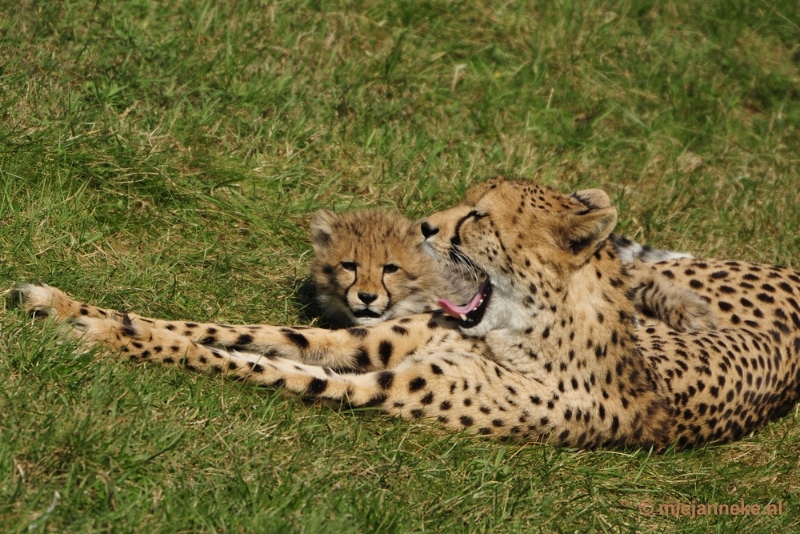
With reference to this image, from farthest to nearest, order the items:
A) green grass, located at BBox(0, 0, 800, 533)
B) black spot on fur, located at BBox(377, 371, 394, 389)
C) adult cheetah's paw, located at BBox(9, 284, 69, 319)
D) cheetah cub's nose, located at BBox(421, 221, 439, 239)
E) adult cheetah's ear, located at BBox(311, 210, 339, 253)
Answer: adult cheetah's ear, located at BBox(311, 210, 339, 253) → cheetah cub's nose, located at BBox(421, 221, 439, 239) → black spot on fur, located at BBox(377, 371, 394, 389) → adult cheetah's paw, located at BBox(9, 284, 69, 319) → green grass, located at BBox(0, 0, 800, 533)

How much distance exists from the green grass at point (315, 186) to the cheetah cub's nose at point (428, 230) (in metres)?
0.66

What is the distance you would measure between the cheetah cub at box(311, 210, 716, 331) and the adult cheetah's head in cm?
22

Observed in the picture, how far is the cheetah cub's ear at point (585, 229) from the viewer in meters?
3.91

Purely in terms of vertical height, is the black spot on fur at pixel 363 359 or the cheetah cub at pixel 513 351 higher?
the cheetah cub at pixel 513 351

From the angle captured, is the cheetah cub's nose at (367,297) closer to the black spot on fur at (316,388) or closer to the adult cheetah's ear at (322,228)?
the adult cheetah's ear at (322,228)

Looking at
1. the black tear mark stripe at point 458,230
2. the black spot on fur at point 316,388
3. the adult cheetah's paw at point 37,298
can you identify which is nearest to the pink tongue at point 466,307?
the black tear mark stripe at point 458,230

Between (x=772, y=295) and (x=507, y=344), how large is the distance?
4.63ft

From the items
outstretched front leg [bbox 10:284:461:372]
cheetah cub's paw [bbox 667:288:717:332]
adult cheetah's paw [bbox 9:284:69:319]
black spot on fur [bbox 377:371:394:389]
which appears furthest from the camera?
cheetah cub's paw [bbox 667:288:717:332]

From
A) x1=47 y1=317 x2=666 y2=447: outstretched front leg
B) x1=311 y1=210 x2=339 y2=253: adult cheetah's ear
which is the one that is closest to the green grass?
x1=47 y1=317 x2=666 y2=447: outstretched front leg

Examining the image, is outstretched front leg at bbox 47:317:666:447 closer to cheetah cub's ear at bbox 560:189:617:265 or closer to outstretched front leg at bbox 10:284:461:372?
outstretched front leg at bbox 10:284:461:372

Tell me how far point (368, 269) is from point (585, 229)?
996 millimetres

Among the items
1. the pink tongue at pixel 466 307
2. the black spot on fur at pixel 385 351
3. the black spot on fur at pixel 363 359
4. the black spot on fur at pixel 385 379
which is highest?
the pink tongue at pixel 466 307

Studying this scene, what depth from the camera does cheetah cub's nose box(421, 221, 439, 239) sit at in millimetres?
4270

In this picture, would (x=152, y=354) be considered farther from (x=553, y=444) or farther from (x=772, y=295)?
(x=772, y=295)
